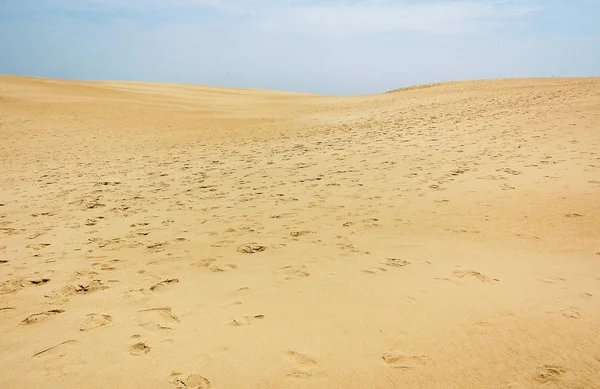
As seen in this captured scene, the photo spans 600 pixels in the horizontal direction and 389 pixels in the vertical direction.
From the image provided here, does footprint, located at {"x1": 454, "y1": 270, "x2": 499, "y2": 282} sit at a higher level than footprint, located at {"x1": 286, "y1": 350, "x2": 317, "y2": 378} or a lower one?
higher

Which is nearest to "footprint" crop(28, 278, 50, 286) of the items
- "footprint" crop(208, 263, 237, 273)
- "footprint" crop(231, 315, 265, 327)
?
"footprint" crop(208, 263, 237, 273)

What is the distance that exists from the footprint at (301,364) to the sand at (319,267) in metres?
0.01

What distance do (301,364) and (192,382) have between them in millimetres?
689

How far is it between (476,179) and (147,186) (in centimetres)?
642

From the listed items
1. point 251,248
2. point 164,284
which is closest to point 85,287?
point 164,284

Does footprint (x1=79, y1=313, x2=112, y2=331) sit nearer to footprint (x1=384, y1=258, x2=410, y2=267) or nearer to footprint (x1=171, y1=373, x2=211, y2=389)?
footprint (x1=171, y1=373, x2=211, y2=389)

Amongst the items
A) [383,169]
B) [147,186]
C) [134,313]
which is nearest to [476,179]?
[383,169]

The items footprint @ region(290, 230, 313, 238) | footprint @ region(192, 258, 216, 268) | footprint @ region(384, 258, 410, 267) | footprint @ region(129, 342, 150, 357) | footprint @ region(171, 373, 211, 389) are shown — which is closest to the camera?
footprint @ region(171, 373, 211, 389)

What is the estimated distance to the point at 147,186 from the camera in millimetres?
8570

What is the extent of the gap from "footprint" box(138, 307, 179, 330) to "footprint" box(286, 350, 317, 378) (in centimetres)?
107

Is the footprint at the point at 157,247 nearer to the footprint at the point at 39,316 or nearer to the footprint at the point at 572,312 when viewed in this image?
the footprint at the point at 39,316

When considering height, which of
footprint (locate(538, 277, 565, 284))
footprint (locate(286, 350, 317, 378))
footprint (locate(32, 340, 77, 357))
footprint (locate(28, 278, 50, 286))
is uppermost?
footprint (locate(538, 277, 565, 284))

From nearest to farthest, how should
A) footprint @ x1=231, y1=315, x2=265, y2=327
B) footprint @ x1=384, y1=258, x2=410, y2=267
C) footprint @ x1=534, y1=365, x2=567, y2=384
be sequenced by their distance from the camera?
footprint @ x1=534, y1=365, x2=567, y2=384 → footprint @ x1=231, y1=315, x2=265, y2=327 → footprint @ x1=384, y1=258, x2=410, y2=267

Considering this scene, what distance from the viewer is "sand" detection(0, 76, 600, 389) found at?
264 cm
